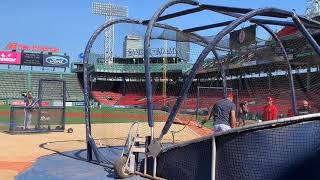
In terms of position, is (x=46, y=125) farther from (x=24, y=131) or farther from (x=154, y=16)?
(x=154, y=16)

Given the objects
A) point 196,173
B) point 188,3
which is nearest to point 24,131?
point 188,3

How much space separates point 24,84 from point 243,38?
46.1 meters

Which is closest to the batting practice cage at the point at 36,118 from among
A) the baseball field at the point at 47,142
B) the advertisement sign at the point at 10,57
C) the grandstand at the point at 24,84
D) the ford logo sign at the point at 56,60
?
the baseball field at the point at 47,142

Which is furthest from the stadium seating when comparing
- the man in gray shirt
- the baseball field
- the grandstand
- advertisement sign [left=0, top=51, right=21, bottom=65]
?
the man in gray shirt

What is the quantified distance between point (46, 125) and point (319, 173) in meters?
16.2

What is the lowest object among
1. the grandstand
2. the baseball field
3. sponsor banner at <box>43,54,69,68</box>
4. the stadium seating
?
the baseball field

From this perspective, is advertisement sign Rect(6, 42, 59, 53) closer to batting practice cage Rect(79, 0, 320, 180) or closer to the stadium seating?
the stadium seating

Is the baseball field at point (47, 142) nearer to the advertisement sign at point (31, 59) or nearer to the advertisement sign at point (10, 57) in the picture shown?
the advertisement sign at point (31, 59)

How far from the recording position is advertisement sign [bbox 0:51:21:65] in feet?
217

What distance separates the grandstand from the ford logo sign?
18.2 feet

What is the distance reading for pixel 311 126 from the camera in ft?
20.1

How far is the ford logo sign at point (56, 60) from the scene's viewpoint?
224 ft

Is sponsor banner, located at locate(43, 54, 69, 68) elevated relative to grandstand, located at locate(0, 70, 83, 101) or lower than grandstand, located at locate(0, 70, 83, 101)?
elevated

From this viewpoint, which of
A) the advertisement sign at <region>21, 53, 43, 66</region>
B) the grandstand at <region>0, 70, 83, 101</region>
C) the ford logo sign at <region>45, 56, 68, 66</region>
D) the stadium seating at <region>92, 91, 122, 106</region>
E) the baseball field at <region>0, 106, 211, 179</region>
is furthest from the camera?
the ford logo sign at <region>45, 56, 68, 66</region>
